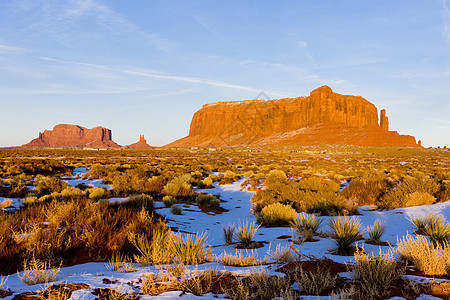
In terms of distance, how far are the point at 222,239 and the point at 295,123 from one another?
158m

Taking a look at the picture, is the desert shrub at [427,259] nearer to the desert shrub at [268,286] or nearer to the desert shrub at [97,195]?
the desert shrub at [268,286]

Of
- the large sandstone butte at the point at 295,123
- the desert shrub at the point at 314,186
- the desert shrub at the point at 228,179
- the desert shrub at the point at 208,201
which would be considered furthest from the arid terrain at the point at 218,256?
the large sandstone butte at the point at 295,123

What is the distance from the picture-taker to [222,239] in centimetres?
663

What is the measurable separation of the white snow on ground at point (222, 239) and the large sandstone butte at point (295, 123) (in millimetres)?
109653

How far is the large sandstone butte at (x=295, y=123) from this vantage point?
121250mm

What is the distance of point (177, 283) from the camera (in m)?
3.49

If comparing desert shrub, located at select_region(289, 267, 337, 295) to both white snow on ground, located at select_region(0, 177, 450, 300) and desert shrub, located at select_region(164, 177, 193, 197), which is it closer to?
white snow on ground, located at select_region(0, 177, 450, 300)

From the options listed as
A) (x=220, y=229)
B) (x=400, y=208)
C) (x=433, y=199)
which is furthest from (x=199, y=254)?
(x=433, y=199)

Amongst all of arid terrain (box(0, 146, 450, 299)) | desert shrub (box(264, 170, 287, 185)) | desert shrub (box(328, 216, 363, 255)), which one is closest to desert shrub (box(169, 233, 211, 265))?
arid terrain (box(0, 146, 450, 299))

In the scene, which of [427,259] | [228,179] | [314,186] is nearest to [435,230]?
[427,259]

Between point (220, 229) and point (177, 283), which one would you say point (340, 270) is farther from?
point (220, 229)

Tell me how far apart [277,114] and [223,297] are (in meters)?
171

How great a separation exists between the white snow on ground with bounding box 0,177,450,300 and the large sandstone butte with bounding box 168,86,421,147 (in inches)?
4317

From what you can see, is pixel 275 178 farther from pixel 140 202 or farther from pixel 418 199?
pixel 140 202
